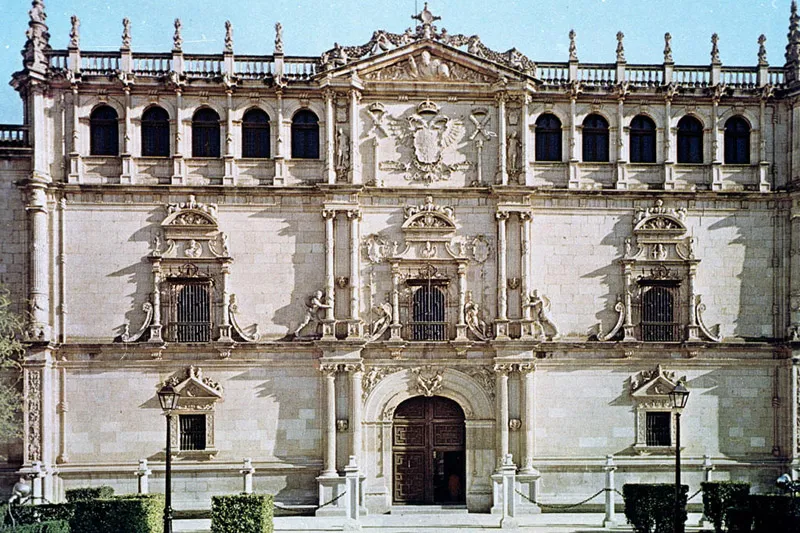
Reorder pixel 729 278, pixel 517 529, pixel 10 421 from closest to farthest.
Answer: pixel 517 529 → pixel 10 421 → pixel 729 278

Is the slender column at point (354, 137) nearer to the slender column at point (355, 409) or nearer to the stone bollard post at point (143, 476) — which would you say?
the slender column at point (355, 409)

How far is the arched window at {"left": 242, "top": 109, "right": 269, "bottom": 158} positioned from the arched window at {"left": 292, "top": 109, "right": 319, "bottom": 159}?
3.06 ft

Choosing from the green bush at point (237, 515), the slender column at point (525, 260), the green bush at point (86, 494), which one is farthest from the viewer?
the slender column at point (525, 260)

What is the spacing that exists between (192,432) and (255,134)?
1002 centimetres

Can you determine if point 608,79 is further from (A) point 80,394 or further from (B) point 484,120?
(A) point 80,394

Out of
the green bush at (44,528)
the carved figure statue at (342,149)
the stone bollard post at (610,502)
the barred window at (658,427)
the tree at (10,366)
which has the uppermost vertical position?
the carved figure statue at (342,149)

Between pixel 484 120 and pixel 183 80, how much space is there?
1005 centimetres

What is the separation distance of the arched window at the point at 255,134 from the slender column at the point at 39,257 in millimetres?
6619

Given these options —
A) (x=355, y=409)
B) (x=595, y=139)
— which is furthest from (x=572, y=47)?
(x=355, y=409)

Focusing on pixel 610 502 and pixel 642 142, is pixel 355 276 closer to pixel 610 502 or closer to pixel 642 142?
pixel 610 502

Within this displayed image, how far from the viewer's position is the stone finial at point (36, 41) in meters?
28.6

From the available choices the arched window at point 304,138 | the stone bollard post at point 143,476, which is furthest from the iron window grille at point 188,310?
the arched window at point 304,138

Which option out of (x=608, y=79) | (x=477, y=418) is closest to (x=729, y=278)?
(x=608, y=79)

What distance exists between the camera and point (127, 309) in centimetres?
2878
